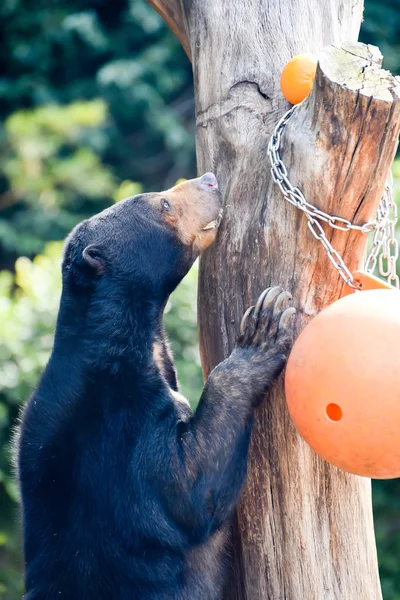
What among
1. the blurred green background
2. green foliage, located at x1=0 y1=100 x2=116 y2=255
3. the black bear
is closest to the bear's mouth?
the black bear

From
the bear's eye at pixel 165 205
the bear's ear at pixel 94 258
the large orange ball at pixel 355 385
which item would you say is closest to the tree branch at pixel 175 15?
the bear's eye at pixel 165 205

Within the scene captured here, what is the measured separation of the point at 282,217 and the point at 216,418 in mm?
707

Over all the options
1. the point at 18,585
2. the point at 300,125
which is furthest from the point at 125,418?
the point at 18,585

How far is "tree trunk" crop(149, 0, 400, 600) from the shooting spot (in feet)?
8.46

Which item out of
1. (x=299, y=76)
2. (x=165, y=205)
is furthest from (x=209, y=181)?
(x=299, y=76)

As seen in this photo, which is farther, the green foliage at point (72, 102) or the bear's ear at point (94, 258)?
the green foliage at point (72, 102)

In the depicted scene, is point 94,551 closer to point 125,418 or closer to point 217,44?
point 125,418

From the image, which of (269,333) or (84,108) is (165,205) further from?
(84,108)

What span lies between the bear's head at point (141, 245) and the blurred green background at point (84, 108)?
503cm

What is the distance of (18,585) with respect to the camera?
5.57m

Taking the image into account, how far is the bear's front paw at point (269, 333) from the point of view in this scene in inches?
108

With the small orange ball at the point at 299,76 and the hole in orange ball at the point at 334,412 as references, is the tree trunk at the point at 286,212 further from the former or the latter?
the hole in orange ball at the point at 334,412

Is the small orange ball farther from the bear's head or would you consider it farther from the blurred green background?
the blurred green background

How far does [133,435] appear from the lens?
2838mm
